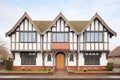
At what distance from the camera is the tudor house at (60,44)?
3791 cm

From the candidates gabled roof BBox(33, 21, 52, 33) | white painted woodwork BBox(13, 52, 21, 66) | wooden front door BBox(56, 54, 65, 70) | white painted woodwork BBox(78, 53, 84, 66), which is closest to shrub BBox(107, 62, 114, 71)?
white painted woodwork BBox(78, 53, 84, 66)

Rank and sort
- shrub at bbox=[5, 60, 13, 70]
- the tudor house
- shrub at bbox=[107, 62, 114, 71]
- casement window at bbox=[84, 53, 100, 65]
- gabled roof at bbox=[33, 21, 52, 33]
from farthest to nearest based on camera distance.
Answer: gabled roof at bbox=[33, 21, 52, 33] < casement window at bbox=[84, 53, 100, 65] < the tudor house < shrub at bbox=[5, 60, 13, 70] < shrub at bbox=[107, 62, 114, 71]

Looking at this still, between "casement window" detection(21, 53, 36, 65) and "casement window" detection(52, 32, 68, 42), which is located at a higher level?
"casement window" detection(52, 32, 68, 42)

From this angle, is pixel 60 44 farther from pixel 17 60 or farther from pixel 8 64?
pixel 8 64

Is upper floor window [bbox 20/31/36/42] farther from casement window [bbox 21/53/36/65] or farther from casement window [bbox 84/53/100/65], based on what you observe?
casement window [bbox 84/53/100/65]

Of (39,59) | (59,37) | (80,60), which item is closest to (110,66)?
(80,60)

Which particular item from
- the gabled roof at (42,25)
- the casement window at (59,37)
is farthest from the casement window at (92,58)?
the gabled roof at (42,25)

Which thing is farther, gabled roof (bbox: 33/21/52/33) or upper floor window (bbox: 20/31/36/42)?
gabled roof (bbox: 33/21/52/33)

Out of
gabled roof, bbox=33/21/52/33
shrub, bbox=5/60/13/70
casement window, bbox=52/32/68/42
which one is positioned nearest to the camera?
shrub, bbox=5/60/13/70

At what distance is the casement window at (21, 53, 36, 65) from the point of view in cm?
3897

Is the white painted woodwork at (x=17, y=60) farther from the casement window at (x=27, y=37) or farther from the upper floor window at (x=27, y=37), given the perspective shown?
the upper floor window at (x=27, y=37)

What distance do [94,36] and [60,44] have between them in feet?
17.6

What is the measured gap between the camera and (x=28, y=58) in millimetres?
39062

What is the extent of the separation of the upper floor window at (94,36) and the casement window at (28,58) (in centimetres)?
889
